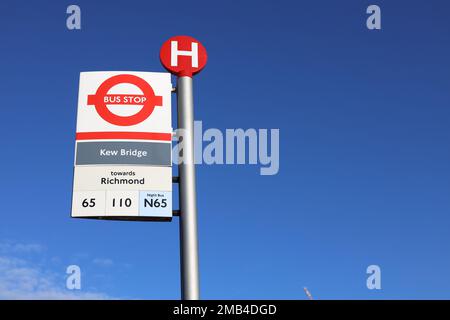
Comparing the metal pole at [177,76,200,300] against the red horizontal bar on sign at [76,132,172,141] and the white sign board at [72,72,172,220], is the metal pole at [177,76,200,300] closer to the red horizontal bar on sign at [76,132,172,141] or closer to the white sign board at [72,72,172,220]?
the white sign board at [72,72,172,220]

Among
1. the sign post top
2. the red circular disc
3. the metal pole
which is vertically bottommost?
the metal pole

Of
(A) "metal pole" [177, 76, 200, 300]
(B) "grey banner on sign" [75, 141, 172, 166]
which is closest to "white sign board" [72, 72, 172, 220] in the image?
(B) "grey banner on sign" [75, 141, 172, 166]

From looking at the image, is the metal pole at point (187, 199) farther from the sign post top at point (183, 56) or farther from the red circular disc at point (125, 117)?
the red circular disc at point (125, 117)

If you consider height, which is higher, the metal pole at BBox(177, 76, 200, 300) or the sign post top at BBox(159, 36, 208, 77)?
the sign post top at BBox(159, 36, 208, 77)

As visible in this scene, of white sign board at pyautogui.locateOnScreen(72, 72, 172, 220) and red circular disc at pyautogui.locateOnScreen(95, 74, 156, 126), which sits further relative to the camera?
red circular disc at pyautogui.locateOnScreen(95, 74, 156, 126)

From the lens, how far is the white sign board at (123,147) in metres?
9.89

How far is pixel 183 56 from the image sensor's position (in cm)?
1104

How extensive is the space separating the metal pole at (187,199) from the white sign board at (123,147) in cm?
23

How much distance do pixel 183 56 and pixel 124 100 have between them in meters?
1.32

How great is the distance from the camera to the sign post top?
36.0 feet

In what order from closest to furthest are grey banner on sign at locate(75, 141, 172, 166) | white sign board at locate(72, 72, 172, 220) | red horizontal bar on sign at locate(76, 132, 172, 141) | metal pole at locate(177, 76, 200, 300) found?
metal pole at locate(177, 76, 200, 300) < white sign board at locate(72, 72, 172, 220) < grey banner on sign at locate(75, 141, 172, 166) < red horizontal bar on sign at locate(76, 132, 172, 141)

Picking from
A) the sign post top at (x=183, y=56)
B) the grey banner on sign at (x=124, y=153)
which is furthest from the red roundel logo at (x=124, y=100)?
the sign post top at (x=183, y=56)
